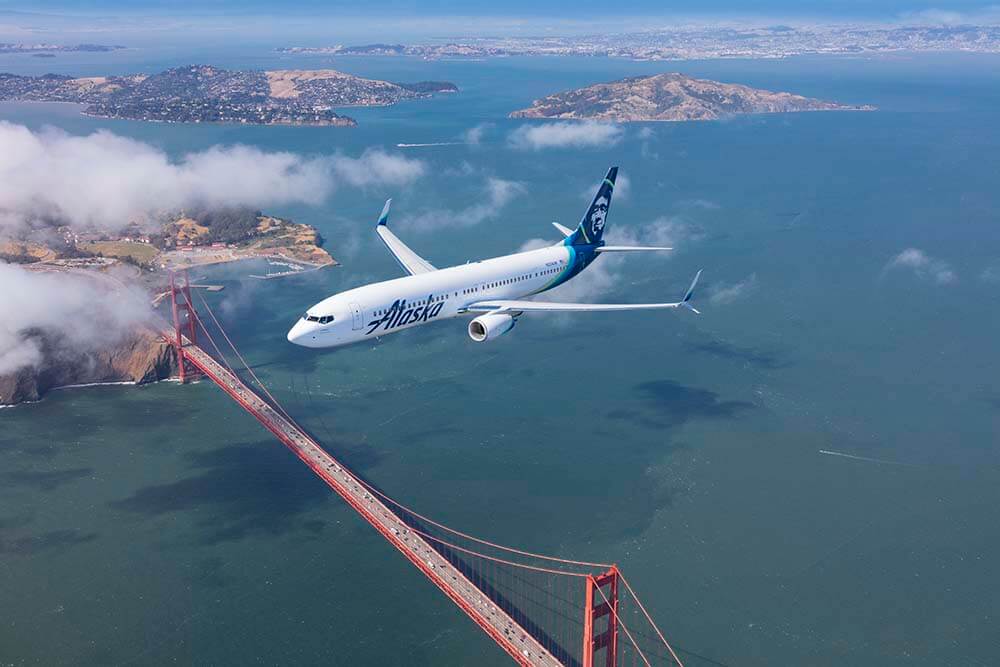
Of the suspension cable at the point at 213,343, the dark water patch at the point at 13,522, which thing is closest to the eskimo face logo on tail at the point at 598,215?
the suspension cable at the point at 213,343

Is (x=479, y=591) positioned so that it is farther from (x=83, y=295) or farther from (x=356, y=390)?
(x=83, y=295)

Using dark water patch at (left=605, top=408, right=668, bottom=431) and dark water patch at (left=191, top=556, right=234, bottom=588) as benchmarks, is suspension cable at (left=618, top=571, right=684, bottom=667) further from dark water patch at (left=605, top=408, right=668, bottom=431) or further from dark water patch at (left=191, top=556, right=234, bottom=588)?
dark water patch at (left=191, top=556, right=234, bottom=588)

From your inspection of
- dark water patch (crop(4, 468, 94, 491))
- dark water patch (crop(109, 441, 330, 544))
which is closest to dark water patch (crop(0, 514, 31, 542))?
dark water patch (crop(4, 468, 94, 491))

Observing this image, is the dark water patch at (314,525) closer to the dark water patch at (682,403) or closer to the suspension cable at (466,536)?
the suspension cable at (466,536)

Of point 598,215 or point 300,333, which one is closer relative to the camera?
point 300,333

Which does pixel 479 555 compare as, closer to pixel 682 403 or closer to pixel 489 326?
pixel 489 326

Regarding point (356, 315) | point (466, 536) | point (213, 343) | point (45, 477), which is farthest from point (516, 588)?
Result: point (213, 343)
